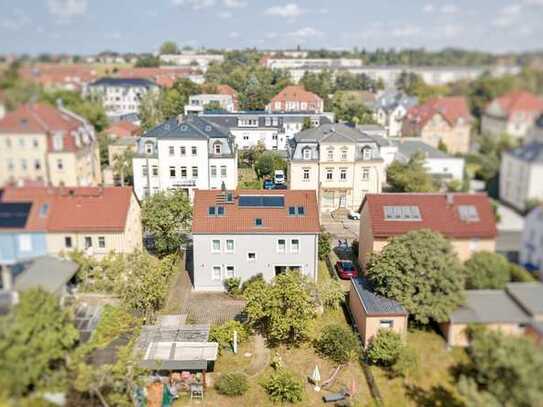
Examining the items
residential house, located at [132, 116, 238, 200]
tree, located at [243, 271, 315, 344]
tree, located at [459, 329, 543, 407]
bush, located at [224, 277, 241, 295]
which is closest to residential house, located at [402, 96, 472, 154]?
tree, located at [459, 329, 543, 407]

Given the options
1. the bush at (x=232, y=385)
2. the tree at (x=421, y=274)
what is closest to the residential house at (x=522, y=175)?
the tree at (x=421, y=274)

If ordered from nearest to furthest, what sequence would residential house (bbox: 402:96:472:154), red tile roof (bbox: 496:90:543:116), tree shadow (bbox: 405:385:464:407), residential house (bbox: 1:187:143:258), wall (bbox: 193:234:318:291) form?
red tile roof (bbox: 496:90:543:116), tree shadow (bbox: 405:385:464:407), residential house (bbox: 402:96:472:154), residential house (bbox: 1:187:143:258), wall (bbox: 193:234:318:291)

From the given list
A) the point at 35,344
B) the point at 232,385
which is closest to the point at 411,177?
the point at 232,385

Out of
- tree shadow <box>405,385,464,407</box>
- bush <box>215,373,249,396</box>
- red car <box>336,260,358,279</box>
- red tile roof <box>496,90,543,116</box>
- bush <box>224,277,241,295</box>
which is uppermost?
red tile roof <box>496,90,543,116</box>

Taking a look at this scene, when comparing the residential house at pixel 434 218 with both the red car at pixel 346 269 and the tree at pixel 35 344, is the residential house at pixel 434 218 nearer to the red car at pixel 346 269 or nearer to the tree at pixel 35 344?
the red car at pixel 346 269

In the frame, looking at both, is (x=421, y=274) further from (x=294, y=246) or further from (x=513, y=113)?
(x=294, y=246)

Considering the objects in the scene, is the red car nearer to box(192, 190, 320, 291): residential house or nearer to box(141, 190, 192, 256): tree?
box(192, 190, 320, 291): residential house

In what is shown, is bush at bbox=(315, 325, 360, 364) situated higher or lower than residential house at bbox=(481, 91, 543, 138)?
lower

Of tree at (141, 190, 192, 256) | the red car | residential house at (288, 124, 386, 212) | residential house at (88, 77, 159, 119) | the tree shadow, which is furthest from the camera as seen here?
residential house at (288, 124, 386, 212)

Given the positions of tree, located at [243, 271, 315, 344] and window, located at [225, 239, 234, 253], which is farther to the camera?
window, located at [225, 239, 234, 253]
